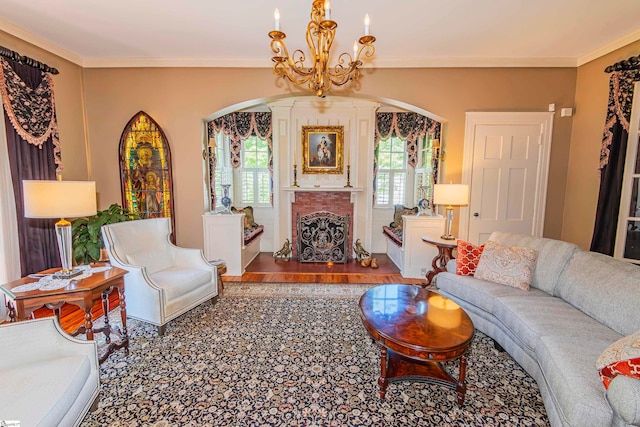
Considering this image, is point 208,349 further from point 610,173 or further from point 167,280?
point 610,173

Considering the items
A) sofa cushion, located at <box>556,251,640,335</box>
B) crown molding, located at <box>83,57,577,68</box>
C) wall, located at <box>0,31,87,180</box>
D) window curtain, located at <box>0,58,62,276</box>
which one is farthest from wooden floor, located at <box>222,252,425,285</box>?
crown molding, located at <box>83,57,577,68</box>

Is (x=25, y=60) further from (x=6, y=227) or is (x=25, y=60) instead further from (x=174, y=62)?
(x=6, y=227)

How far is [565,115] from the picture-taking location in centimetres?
388

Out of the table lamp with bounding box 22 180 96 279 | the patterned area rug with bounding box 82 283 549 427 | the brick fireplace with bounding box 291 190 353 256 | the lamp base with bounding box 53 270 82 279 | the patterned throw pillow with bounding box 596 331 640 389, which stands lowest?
the patterned area rug with bounding box 82 283 549 427

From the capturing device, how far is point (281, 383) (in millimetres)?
2086

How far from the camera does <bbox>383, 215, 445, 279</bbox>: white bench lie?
13.8 feet

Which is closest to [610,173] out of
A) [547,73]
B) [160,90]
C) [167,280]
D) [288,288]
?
[547,73]

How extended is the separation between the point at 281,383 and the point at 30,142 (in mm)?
3566

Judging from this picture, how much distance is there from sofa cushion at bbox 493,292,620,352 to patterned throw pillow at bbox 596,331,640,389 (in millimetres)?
231

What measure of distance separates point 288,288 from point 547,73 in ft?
14.6

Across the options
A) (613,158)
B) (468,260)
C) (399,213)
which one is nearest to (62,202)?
(468,260)

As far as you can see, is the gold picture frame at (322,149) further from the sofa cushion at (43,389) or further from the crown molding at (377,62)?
the sofa cushion at (43,389)

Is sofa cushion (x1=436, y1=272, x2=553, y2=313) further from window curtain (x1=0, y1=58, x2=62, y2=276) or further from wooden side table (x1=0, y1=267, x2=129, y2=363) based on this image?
window curtain (x1=0, y1=58, x2=62, y2=276)

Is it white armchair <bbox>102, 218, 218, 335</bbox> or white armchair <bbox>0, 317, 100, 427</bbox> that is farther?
white armchair <bbox>102, 218, 218, 335</bbox>
